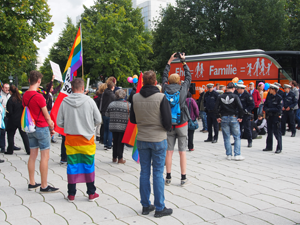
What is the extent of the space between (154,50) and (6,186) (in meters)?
33.0

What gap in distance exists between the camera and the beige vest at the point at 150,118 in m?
3.84

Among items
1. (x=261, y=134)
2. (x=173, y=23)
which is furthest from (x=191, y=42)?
(x=261, y=134)

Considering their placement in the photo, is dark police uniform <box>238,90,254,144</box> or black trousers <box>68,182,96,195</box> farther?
dark police uniform <box>238,90,254,144</box>

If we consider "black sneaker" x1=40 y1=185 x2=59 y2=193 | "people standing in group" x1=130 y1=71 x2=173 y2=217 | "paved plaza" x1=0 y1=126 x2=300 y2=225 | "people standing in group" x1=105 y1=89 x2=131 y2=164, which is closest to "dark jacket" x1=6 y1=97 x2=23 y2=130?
"paved plaza" x1=0 y1=126 x2=300 y2=225

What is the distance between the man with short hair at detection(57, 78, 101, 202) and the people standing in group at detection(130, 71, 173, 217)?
831mm

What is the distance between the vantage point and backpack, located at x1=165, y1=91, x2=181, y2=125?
190 inches

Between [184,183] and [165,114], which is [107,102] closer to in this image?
[184,183]

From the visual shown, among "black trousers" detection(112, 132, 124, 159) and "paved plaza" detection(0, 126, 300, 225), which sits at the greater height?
"black trousers" detection(112, 132, 124, 159)

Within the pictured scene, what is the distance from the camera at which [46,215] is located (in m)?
3.81

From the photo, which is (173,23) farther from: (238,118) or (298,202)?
(298,202)

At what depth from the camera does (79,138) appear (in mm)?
4262

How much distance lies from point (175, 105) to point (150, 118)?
3.61 ft

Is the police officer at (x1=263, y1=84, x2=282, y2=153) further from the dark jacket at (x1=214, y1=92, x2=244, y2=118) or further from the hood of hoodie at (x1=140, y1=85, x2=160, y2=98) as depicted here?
the hood of hoodie at (x1=140, y1=85, x2=160, y2=98)

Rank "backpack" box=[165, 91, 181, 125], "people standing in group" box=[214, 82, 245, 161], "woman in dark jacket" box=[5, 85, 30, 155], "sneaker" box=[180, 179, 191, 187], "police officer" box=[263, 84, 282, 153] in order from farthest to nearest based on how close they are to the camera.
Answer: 1. "police officer" box=[263, 84, 282, 153]
2. "woman in dark jacket" box=[5, 85, 30, 155]
3. "people standing in group" box=[214, 82, 245, 161]
4. "sneaker" box=[180, 179, 191, 187]
5. "backpack" box=[165, 91, 181, 125]
